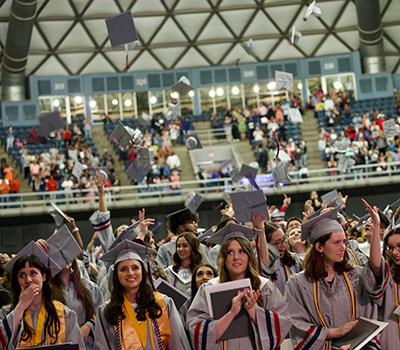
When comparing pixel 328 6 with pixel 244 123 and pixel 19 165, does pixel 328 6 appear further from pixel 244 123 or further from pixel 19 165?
pixel 19 165

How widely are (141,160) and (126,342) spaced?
9.07 meters

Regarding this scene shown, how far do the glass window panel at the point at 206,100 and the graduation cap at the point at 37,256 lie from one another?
98.9ft

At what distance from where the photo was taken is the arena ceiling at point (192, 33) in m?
34.4

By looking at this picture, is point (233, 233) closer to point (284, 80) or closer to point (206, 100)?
point (284, 80)

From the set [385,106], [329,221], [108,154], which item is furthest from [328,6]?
[329,221]

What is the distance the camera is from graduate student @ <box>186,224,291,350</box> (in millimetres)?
6141

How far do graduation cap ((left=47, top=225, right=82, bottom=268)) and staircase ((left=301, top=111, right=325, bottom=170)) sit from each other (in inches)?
895

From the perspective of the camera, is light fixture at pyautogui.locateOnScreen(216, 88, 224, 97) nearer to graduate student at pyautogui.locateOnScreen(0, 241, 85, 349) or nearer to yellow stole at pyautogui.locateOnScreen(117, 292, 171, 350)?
graduate student at pyautogui.locateOnScreen(0, 241, 85, 349)

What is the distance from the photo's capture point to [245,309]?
243 inches

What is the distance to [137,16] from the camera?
114 ft

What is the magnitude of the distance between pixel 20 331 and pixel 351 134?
23.6m

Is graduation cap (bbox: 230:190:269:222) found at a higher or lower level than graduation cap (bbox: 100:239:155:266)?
higher

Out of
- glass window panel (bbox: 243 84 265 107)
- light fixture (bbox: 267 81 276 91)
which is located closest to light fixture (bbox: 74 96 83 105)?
glass window panel (bbox: 243 84 265 107)

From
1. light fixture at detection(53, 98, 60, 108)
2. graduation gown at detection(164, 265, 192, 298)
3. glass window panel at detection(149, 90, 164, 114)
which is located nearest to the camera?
graduation gown at detection(164, 265, 192, 298)
